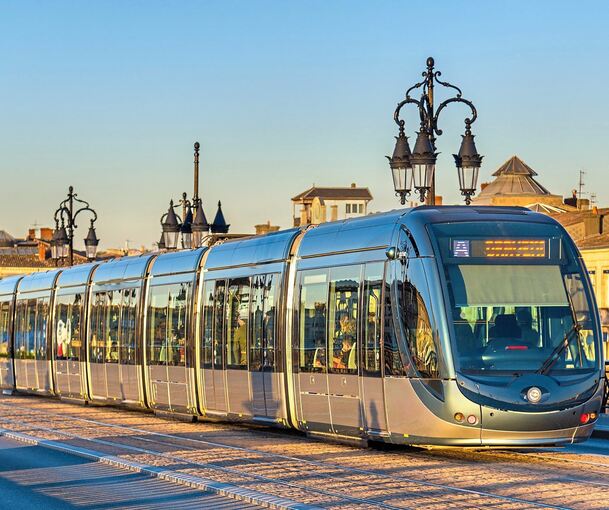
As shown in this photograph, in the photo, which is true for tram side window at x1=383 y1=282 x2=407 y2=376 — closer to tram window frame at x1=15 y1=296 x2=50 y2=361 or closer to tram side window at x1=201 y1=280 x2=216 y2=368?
tram side window at x1=201 y1=280 x2=216 y2=368

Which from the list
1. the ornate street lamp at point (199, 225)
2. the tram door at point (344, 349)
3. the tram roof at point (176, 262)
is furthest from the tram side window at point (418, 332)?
the ornate street lamp at point (199, 225)

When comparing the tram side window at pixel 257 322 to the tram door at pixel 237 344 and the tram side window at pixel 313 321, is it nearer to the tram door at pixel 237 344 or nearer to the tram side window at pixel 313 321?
the tram door at pixel 237 344

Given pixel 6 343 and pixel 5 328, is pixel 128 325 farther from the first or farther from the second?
pixel 6 343

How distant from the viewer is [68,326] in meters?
37.6

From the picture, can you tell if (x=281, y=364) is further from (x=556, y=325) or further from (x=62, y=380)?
(x=62, y=380)

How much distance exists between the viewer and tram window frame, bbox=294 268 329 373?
2292cm

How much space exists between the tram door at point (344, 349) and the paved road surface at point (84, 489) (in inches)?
141

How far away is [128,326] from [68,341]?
5022 millimetres

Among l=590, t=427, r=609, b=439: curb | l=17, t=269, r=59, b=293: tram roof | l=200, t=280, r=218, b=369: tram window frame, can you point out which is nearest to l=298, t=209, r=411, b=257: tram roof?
l=200, t=280, r=218, b=369: tram window frame

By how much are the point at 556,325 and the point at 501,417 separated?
1526mm

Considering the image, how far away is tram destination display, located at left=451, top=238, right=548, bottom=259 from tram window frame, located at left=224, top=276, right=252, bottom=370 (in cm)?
629

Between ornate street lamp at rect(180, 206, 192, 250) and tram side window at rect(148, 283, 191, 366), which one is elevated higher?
ornate street lamp at rect(180, 206, 192, 250)

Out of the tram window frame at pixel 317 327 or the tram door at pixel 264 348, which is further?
the tram door at pixel 264 348

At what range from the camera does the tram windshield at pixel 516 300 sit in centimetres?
1975
